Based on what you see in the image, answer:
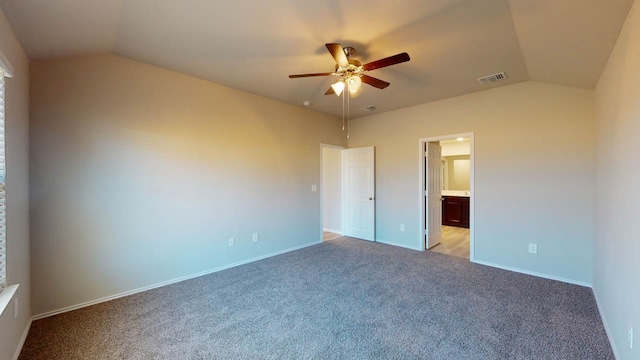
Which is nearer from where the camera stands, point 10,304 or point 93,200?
point 10,304

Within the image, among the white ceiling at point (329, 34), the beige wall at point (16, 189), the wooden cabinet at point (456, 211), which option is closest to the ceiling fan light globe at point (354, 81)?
the white ceiling at point (329, 34)

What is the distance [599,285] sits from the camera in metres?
2.71

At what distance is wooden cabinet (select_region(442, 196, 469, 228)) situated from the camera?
6.59 meters

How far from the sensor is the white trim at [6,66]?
1.69 metres

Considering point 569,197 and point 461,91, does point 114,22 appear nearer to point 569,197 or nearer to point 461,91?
point 461,91

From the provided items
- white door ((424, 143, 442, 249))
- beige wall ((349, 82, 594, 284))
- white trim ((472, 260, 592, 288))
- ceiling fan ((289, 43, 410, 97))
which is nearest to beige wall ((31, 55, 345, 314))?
ceiling fan ((289, 43, 410, 97))

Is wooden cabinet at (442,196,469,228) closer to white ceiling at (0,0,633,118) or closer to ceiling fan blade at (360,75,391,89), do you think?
white ceiling at (0,0,633,118)

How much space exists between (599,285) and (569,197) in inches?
42.5

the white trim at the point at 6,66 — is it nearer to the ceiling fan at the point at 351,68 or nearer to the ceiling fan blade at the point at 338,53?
the ceiling fan at the point at 351,68

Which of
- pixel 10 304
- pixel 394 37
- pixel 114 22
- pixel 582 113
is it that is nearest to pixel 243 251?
pixel 10 304

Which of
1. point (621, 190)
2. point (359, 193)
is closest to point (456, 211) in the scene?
point (359, 193)

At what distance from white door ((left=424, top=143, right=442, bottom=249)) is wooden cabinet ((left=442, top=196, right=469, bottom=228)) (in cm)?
180

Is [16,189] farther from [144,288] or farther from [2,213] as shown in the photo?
[144,288]

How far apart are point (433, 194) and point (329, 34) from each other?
12.1 feet
